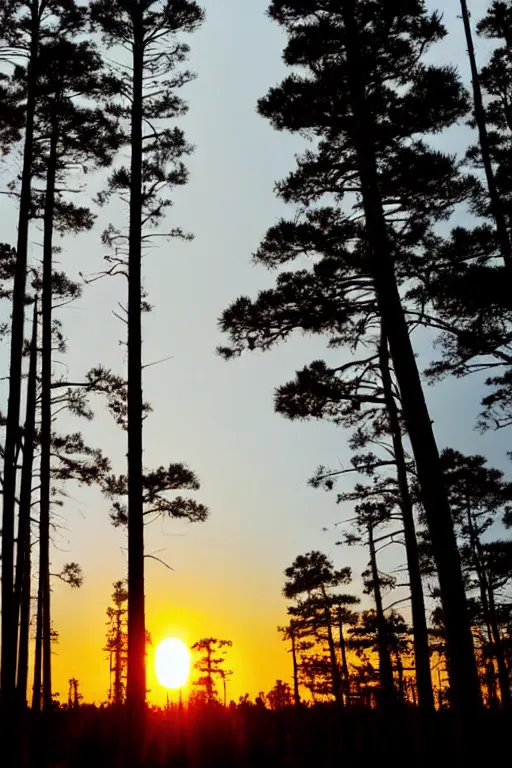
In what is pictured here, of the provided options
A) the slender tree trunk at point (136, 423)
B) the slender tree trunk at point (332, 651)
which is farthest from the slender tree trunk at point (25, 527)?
the slender tree trunk at point (332, 651)

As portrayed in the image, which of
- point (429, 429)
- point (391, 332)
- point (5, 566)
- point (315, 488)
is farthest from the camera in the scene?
point (315, 488)

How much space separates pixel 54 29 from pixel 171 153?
→ 3.64 metres

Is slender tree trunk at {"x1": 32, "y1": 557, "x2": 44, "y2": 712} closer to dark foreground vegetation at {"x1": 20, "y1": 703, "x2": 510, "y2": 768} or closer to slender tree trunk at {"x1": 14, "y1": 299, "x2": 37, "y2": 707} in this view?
slender tree trunk at {"x1": 14, "y1": 299, "x2": 37, "y2": 707}

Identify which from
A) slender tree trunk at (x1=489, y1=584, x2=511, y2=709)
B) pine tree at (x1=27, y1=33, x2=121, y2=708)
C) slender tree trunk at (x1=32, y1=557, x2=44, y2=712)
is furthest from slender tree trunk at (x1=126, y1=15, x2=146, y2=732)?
slender tree trunk at (x1=489, y1=584, x2=511, y2=709)

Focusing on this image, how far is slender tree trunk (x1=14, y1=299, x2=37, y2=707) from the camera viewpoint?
35.7ft

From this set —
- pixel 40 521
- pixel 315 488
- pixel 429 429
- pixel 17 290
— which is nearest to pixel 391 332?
pixel 429 429

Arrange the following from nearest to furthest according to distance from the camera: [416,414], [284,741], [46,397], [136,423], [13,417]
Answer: [284,741], [416,414], [13,417], [136,423], [46,397]

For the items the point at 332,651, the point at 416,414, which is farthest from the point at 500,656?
the point at 332,651

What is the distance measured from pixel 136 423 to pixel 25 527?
311 cm

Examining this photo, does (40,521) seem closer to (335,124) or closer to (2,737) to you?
(2,737)

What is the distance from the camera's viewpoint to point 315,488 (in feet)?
43.5

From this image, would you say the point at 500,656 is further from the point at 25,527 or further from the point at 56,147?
the point at 56,147

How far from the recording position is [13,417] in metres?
9.73

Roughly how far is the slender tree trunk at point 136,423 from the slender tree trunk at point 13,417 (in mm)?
1696
